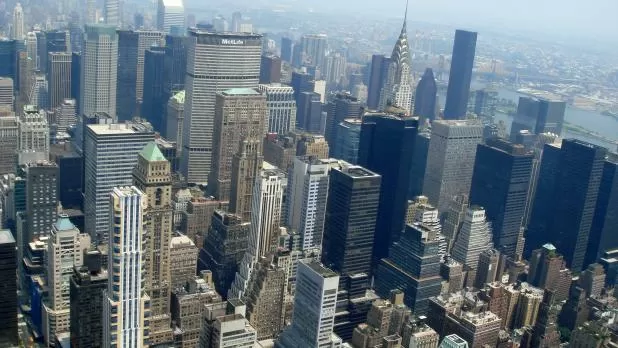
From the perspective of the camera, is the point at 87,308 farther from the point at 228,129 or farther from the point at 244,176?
the point at 228,129

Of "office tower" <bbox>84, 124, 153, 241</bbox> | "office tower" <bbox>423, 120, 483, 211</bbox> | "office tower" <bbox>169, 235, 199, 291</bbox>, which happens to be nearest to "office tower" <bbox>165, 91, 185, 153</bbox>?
"office tower" <bbox>84, 124, 153, 241</bbox>

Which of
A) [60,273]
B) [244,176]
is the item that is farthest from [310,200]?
[60,273]

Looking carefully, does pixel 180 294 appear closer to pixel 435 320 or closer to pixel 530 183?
pixel 435 320

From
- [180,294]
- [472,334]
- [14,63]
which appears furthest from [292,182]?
[14,63]

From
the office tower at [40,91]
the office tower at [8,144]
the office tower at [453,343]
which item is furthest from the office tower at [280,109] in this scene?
the office tower at [453,343]

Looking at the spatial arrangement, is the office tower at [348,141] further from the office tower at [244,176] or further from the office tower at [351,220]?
the office tower at [351,220]
